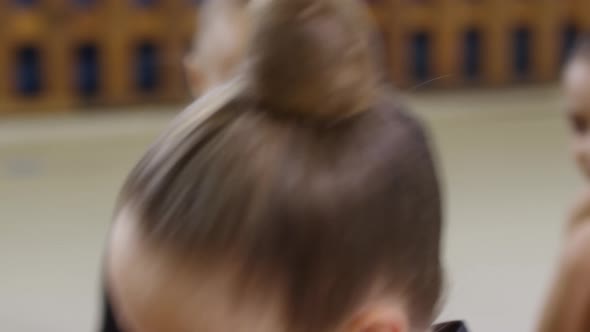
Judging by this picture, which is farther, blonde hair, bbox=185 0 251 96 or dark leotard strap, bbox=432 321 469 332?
blonde hair, bbox=185 0 251 96

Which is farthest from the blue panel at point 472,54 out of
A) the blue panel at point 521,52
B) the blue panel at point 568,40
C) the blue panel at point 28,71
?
the blue panel at point 28,71

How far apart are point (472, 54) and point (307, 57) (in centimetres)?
332

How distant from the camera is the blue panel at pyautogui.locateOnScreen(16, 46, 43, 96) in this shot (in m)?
3.29

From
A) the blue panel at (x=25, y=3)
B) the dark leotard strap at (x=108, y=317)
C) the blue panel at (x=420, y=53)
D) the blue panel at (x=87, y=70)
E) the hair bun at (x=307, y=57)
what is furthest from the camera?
the blue panel at (x=420, y=53)

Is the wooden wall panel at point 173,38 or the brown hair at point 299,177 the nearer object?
the brown hair at point 299,177

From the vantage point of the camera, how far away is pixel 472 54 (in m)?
3.79

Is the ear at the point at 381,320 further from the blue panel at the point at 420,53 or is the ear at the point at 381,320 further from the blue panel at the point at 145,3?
the blue panel at the point at 420,53

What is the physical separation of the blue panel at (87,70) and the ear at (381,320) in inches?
113

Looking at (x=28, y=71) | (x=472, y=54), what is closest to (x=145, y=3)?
(x=28, y=71)

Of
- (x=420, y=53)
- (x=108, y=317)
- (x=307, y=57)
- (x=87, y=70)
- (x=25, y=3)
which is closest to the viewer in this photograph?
(x=307, y=57)

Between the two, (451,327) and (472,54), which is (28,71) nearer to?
(472,54)

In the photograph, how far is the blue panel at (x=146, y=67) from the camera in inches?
135

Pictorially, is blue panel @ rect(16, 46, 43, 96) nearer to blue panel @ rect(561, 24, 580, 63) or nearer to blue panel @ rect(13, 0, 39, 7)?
blue panel @ rect(13, 0, 39, 7)

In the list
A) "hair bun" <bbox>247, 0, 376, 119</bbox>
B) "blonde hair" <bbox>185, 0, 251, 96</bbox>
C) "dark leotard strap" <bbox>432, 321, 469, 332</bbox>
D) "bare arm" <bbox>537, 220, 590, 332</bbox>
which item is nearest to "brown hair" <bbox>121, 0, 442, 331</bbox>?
"hair bun" <bbox>247, 0, 376, 119</bbox>
